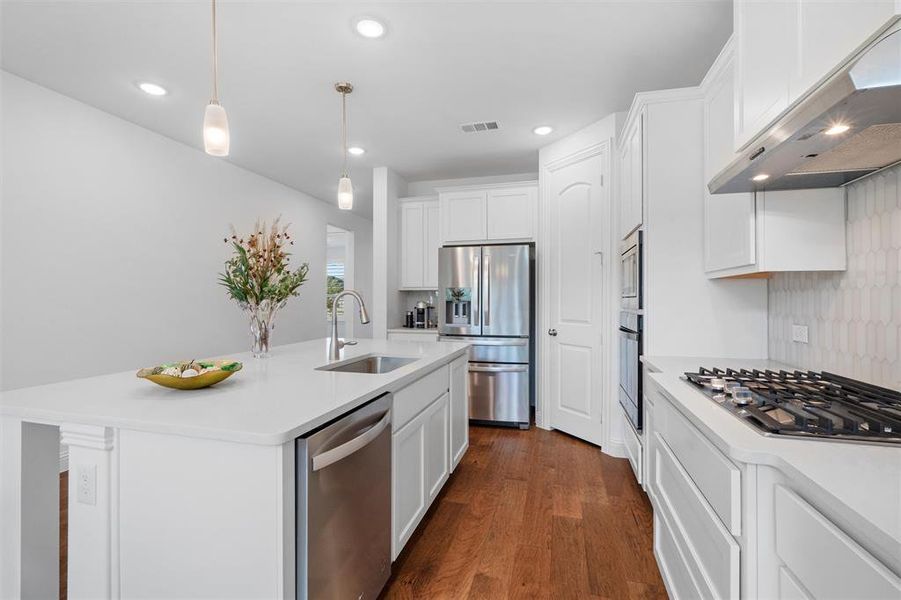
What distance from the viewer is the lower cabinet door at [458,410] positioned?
258 centimetres

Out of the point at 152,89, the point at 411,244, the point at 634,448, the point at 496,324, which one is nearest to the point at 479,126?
the point at 411,244

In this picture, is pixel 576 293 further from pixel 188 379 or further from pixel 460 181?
pixel 188 379

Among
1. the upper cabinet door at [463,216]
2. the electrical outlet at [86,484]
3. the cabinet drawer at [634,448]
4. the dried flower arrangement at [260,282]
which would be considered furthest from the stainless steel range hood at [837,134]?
the upper cabinet door at [463,216]

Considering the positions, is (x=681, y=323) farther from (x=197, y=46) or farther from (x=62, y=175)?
(x=62, y=175)

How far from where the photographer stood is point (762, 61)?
1.35 metres

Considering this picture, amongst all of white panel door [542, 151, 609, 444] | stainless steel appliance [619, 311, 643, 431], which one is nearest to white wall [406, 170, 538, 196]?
white panel door [542, 151, 609, 444]

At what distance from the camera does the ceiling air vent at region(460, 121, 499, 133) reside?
349cm

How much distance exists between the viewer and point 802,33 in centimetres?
→ 114

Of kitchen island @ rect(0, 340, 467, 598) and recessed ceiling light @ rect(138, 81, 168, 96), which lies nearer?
kitchen island @ rect(0, 340, 467, 598)

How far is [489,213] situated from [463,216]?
28 cm

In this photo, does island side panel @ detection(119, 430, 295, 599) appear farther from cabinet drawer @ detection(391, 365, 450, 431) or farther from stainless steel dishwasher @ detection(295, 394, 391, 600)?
cabinet drawer @ detection(391, 365, 450, 431)

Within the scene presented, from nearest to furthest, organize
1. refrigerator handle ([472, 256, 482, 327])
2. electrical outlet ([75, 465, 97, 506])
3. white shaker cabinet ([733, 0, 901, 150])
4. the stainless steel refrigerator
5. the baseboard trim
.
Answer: white shaker cabinet ([733, 0, 901, 150])
electrical outlet ([75, 465, 97, 506])
the baseboard trim
the stainless steel refrigerator
refrigerator handle ([472, 256, 482, 327])

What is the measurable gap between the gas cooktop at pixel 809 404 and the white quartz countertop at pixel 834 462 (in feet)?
0.10

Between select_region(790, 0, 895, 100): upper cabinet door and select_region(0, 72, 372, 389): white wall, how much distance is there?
411 cm
